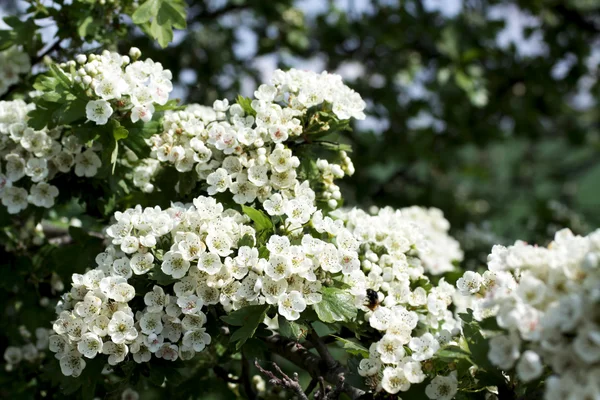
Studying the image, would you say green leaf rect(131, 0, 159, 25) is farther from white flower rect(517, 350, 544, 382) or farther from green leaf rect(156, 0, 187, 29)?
white flower rect(517, 350, 544, 382)

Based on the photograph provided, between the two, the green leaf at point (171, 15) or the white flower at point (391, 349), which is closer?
the white flower at point (391, 349)

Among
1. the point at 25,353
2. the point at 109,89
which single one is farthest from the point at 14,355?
the point at 109,89

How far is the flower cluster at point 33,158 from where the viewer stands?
262 cm

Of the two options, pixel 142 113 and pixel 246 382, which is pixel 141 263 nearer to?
pixel 142 113

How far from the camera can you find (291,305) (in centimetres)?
207

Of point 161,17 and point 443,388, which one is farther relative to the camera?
point 161,17

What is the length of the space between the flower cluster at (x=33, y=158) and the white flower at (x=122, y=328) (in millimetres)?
742

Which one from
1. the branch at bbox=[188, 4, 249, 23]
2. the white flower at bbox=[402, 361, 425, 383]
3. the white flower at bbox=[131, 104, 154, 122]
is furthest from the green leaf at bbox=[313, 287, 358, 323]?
the branch at bbox=[188, 4, 249, 23]

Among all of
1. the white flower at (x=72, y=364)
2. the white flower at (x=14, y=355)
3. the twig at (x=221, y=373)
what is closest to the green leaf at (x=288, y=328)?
the white flower at (x=72, y=364)

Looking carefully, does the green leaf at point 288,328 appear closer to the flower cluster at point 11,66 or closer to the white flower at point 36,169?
the white flower at point 36,169

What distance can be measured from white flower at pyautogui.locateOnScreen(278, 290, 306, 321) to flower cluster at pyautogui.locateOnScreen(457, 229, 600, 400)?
1.85 ft

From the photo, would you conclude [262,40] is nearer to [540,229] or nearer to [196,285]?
[540,229]

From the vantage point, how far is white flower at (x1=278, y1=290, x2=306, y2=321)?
2057 millimetres

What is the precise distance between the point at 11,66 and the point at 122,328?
1.67 metres
